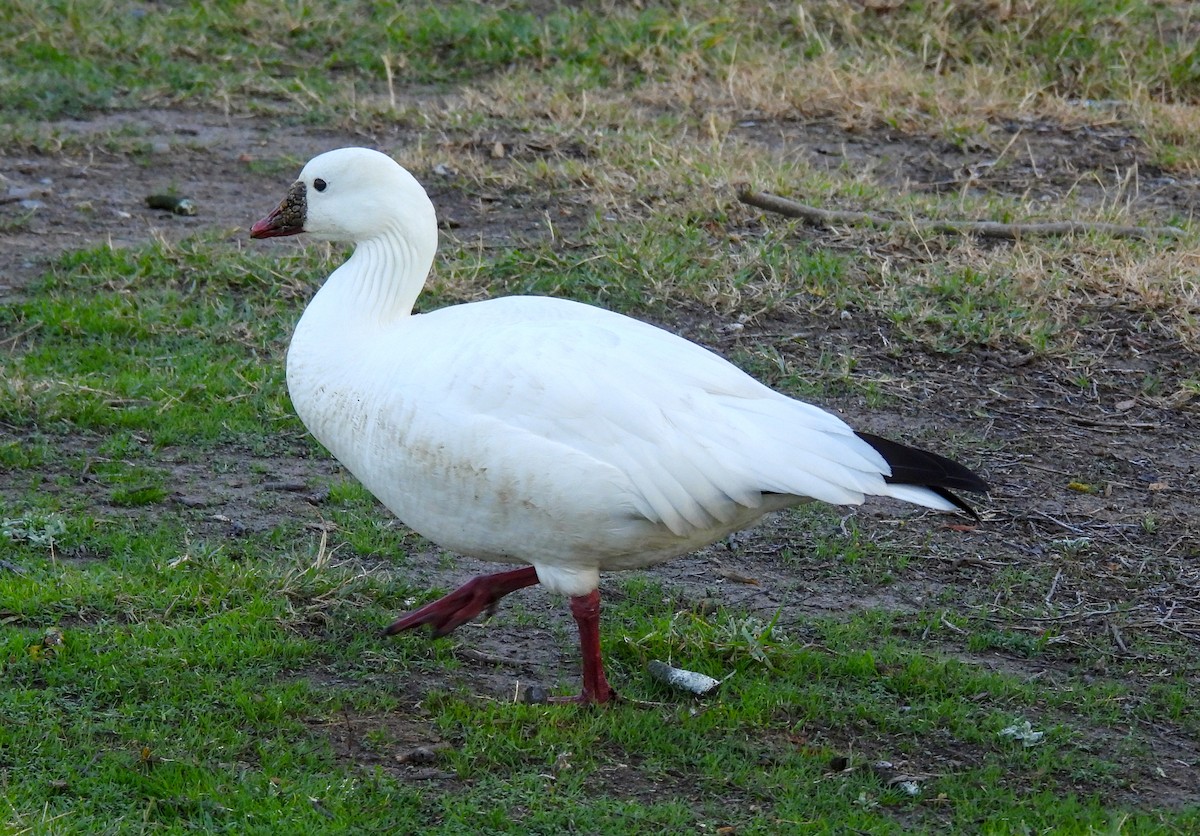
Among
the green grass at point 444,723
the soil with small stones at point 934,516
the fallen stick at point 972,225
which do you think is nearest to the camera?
the green grass at point 444,723

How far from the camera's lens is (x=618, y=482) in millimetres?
3611

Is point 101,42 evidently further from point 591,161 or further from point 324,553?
point 324,553

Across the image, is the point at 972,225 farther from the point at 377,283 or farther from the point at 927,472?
the point at 377,283

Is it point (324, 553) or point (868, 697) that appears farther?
point (324, 553)

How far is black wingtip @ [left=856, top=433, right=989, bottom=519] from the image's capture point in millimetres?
3650

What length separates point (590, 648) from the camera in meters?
3.87

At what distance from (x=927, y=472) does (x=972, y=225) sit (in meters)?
3.26

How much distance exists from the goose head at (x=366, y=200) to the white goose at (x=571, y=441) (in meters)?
0.25

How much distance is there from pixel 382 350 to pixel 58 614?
45.8 inches

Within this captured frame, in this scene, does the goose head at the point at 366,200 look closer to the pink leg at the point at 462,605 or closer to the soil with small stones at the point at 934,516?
the pink leg at the point at 462,605

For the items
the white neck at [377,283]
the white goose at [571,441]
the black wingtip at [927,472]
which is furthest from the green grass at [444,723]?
the white neck at [377,283]

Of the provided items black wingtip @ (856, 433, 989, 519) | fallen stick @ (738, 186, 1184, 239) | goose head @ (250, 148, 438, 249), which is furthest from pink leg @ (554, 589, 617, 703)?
fallen stick @ (738, 186, 1184, 239)

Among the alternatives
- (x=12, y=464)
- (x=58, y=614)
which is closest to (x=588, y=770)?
(x=58, y=614)

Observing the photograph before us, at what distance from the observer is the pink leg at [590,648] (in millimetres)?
3854
